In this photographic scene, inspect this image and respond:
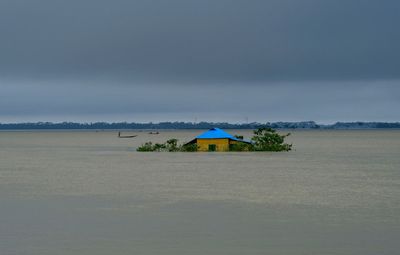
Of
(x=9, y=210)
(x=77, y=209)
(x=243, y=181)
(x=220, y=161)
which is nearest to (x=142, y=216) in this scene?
(x=77, y=209)

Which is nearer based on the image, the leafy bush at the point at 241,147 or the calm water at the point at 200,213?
the calm water at the point at 200,213

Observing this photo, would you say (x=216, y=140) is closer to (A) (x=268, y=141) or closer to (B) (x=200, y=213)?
(A) (x=268, y=141)

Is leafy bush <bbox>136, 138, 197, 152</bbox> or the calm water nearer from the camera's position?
the calm water

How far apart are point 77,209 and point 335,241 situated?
1027 centimetres

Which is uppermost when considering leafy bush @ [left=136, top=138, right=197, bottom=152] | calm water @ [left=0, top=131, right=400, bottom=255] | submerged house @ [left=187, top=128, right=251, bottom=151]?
submerged house @ [left=187, top=128, right=251, bottom=151]

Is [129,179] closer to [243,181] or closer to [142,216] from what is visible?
[243,181]

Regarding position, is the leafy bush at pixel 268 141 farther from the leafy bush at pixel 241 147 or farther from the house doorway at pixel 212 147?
the house doorway at pixel 212 147

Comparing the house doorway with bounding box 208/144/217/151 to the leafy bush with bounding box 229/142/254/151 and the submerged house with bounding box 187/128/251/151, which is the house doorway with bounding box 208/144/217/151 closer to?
the submerged house with bounding box 187/128/251/151

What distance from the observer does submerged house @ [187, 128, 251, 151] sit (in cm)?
6378

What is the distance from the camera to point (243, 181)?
36750mm

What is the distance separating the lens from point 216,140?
6500cm

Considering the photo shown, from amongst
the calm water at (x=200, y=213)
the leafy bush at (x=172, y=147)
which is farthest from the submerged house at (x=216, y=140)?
the calm water at (x=200, y=213)

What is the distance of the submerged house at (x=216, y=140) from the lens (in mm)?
63781

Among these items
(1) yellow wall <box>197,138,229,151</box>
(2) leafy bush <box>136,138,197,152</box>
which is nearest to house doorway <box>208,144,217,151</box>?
(1) yellow wall <box>197,138,229,151</box>
